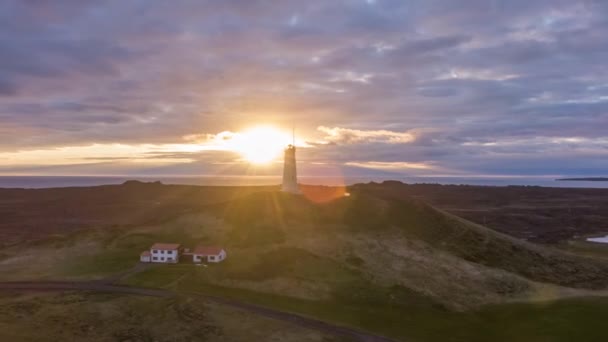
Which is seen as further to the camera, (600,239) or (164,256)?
(600,239)

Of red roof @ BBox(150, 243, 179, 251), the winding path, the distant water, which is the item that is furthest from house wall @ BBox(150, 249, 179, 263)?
the distant water

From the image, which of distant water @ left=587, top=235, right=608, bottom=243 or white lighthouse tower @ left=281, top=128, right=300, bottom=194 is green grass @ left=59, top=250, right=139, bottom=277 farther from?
distant water @ left=587, top=235, right=608, bottom=243

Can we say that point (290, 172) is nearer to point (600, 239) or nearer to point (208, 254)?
point (208, 254)

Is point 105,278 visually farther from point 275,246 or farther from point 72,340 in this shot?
point 275,246

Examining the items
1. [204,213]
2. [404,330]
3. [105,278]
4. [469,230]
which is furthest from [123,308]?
[469,230]

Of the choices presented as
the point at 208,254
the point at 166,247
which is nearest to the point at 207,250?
the point at 208,254

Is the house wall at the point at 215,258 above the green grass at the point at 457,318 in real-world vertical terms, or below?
above

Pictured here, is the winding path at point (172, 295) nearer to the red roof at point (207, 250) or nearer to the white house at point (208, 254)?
the white house at point (208, 254)

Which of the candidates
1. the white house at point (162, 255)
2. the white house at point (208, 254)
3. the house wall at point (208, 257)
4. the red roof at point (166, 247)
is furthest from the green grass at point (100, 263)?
the white house at point (208, 254)
